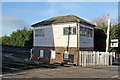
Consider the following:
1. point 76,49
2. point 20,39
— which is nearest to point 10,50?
point 20,39

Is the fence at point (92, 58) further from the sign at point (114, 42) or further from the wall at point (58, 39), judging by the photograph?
the wall at point (58, 39)

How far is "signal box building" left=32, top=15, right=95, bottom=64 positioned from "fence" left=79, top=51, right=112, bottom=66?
141cm

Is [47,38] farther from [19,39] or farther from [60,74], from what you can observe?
[19,39]

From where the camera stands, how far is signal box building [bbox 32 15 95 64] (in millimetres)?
19250

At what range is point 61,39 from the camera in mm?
20469

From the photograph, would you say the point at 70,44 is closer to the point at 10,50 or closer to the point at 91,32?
the point at 91,32

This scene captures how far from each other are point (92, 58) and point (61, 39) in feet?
17.2

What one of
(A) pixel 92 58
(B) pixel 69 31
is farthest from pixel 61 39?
(A) pixel 92 58

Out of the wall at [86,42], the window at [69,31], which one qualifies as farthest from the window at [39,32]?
the wall at [86,42]

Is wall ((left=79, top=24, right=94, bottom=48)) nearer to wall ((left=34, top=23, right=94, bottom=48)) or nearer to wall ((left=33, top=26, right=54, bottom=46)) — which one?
wall ((left=34, top=23, right=94, bottom=48))

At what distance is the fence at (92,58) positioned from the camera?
1757 centimetres

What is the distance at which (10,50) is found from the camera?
113ft

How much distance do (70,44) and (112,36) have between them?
1181 cm

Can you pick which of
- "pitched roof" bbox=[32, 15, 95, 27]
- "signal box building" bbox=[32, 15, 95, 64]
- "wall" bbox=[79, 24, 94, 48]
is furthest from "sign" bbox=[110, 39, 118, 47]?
"pitched roof" bbox=[32, 15, 95, 27]
